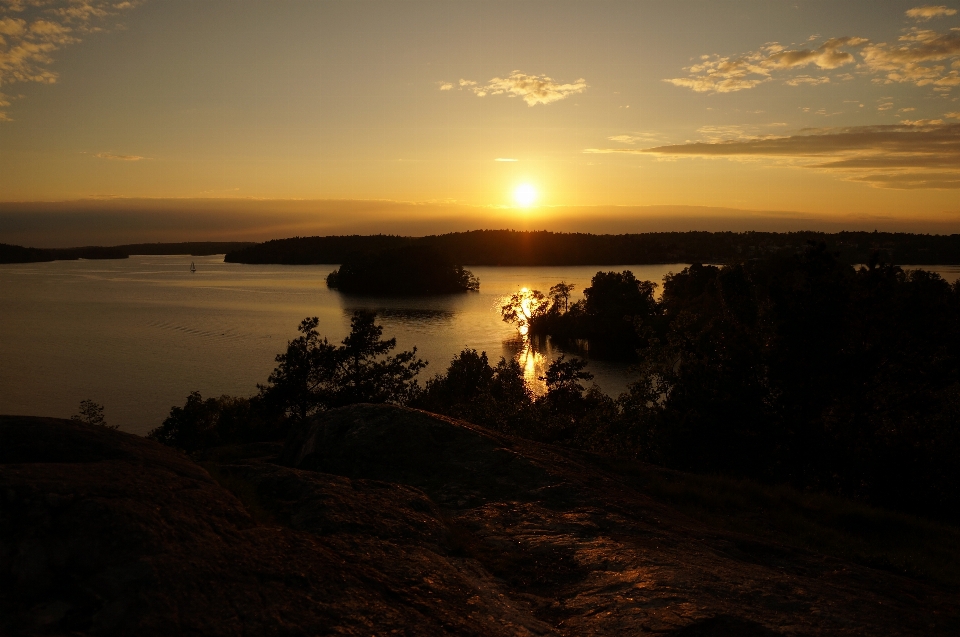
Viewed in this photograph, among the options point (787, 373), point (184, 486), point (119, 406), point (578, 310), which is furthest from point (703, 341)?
point (578, 310)

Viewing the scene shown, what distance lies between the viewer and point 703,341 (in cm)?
2145

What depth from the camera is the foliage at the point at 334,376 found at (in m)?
31.7

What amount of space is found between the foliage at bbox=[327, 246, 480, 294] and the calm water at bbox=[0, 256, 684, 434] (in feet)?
23.2

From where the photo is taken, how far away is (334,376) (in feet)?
107

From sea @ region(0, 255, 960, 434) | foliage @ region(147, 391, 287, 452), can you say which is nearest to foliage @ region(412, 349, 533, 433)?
sea @ region(0, 255, 960, 434)

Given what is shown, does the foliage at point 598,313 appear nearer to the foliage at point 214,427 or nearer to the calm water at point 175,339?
the calm water at point 175,339

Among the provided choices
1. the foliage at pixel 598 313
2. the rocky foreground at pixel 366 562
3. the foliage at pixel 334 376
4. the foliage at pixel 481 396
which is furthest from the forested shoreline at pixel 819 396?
the foliage at pixel 598 313

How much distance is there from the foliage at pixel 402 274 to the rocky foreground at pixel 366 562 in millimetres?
124639

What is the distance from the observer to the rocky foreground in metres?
4.13

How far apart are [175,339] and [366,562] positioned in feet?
225

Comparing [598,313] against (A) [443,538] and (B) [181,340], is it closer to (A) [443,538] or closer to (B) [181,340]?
(B) [181,340]

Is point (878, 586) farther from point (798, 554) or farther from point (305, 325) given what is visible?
point (305, 325)

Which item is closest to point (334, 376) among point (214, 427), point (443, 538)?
point (214, 427)

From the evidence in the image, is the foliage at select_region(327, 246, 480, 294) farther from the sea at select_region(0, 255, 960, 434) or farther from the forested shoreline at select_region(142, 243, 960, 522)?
the forested shoreline at select_region(142, 243, 960, 522)
